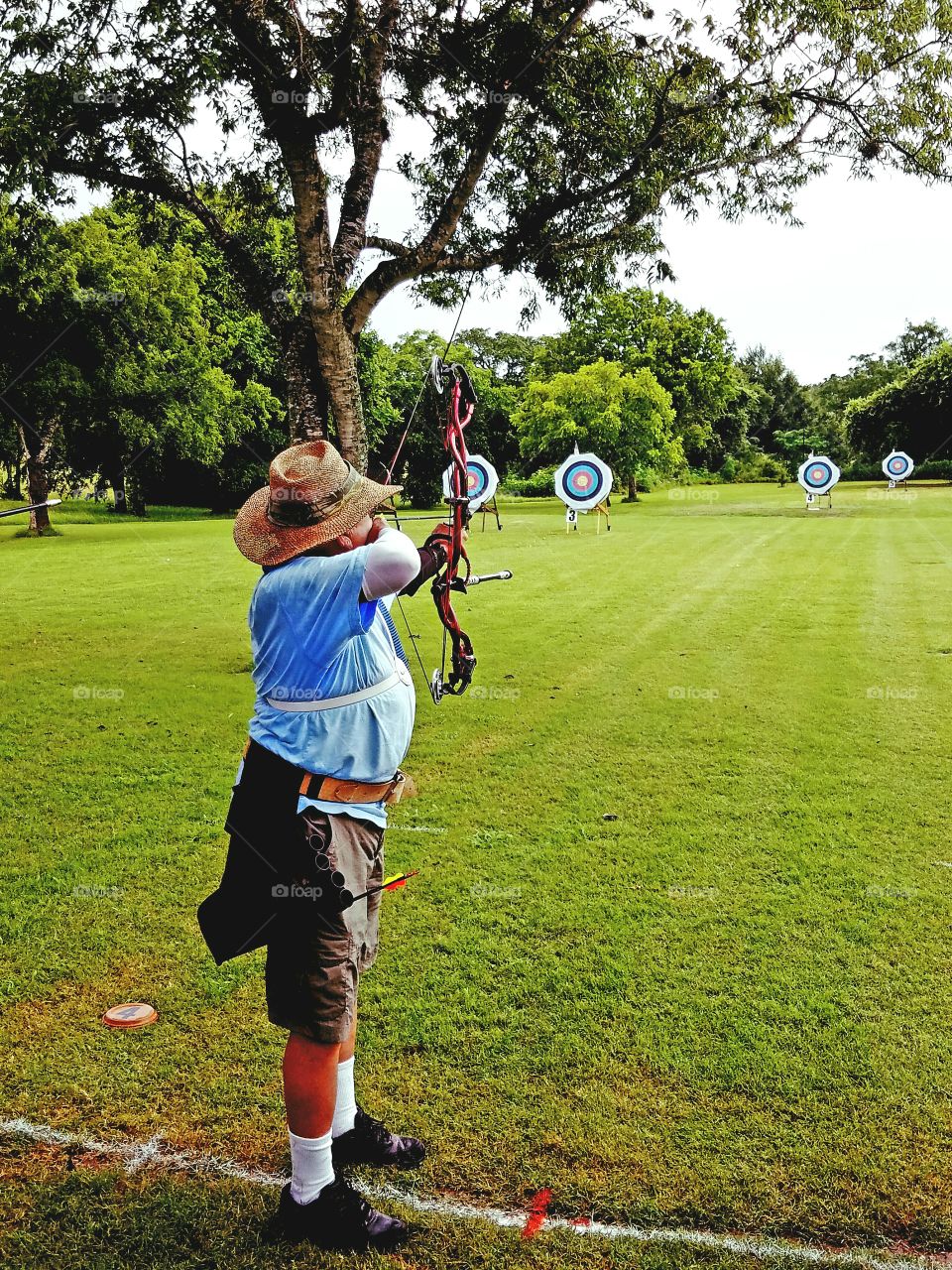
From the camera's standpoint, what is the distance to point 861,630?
33.2 feet

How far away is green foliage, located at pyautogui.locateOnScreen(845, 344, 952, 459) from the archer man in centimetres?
3626

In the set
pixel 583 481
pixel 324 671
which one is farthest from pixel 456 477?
pixel 583 481

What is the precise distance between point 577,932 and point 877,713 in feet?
13.7

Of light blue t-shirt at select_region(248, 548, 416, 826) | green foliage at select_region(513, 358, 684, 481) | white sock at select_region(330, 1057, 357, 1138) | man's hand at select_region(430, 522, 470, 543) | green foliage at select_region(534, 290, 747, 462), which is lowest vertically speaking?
white sock at select_region(330, 1057, 357, 1138)

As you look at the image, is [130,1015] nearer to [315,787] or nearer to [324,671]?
[315,787]

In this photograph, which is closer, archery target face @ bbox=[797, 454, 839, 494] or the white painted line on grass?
the white painted line on grass

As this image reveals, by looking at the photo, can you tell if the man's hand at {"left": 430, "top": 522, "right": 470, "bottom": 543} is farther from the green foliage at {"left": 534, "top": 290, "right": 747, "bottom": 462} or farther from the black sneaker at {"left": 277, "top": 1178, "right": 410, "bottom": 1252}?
the green foliage at {"left": 534, "top": 290, "right": 747, "bottom": 462}

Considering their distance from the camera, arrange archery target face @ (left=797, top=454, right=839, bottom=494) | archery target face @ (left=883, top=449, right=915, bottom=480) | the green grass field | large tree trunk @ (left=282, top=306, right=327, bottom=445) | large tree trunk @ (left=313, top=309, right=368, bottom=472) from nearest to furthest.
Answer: the green grass field → large tree trunk @ (left=313, top=309, right=368, bottom=472) → large tree trunk @ (left=282, top=306, right=327, bottom=445) → archery target face @ (left=797, top=454, right=839, bottom=494) → archery target face @ (left=883, top=449, right=915, bottom=480)

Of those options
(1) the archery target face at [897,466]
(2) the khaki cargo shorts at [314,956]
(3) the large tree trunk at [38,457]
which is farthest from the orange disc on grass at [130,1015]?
Result: (1) the archery target face at [897,466]

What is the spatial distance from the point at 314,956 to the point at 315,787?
1.30 feet

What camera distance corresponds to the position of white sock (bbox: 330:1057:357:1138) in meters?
2.48

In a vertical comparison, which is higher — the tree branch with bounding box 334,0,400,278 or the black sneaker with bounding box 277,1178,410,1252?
the tree branch with bounding box 334,0,400,278

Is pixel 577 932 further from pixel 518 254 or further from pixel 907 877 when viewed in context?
pixel 518 254

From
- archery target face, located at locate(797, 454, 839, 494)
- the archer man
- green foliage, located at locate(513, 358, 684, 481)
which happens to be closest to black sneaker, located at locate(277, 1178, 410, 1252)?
the archer man
